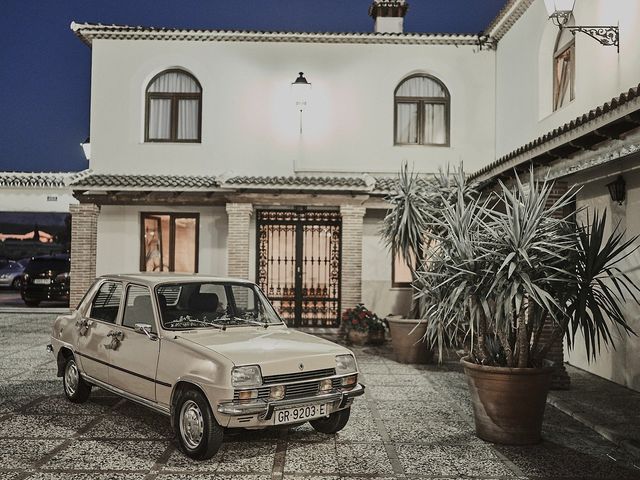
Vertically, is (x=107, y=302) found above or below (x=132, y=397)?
above

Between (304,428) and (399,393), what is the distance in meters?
2.24

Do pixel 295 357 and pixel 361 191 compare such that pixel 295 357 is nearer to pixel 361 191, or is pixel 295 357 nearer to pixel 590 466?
pixel 590 466

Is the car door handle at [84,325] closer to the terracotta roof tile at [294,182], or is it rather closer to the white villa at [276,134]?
the terracotta roof tile at [294,182]

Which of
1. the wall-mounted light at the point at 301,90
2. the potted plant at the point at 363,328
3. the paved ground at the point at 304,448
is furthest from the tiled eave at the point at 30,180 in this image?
the paved ground at the point at 304,448

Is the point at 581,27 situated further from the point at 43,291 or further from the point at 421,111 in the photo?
the point at 43,291

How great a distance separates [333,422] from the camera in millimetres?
6051

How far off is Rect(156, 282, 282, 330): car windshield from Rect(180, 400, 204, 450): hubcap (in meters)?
0.89

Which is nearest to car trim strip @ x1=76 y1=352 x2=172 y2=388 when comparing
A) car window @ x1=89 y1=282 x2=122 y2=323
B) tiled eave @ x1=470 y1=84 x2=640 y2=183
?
car window @ x1=89 y1=282 x2=122 y2=323

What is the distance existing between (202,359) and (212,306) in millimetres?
1241

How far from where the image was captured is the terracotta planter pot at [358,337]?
40.6ft

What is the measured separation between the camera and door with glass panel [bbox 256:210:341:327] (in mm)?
14742

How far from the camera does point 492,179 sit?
10492 mm

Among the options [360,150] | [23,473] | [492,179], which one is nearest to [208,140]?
[360,150]

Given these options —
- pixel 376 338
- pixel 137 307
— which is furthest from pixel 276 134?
pixel 137 307
